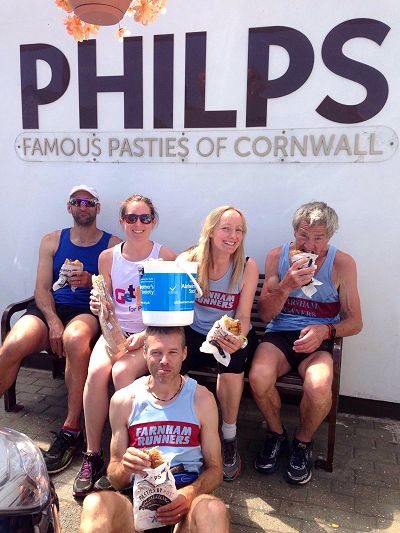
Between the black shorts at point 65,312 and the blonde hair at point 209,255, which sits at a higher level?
the blonde hair at point 209,255

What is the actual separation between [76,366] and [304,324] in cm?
154

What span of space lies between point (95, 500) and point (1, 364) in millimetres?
1672

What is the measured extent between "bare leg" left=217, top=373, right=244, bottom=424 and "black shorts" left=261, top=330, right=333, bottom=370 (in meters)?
0.38

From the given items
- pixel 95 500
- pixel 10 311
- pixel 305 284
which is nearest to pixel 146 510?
pixel 95 500

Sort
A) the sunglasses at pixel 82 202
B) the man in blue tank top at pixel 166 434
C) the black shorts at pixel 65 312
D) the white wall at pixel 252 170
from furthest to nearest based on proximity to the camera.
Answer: the sunglasses at pixel 82 202, the black shorts at pixel 65 312, the white wall at pixel 252 170, the man in blue tank top at pixel 166 434

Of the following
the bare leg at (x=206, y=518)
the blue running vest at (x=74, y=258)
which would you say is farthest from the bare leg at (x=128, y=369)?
the bare leg at (x=206, y=518)

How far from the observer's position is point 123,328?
3.27m

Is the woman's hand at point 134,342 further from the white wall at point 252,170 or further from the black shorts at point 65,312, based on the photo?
the white wall at point 252,170

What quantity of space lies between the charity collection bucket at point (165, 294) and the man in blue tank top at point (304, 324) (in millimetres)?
712

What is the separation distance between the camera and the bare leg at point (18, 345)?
11.0 feet

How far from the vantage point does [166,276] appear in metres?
2.61

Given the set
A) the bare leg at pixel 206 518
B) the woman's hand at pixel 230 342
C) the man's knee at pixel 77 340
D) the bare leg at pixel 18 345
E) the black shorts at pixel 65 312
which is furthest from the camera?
the black shorts at pixel 65 312

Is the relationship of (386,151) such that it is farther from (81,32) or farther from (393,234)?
(81,32)

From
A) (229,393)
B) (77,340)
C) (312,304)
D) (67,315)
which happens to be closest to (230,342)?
(229,393)
